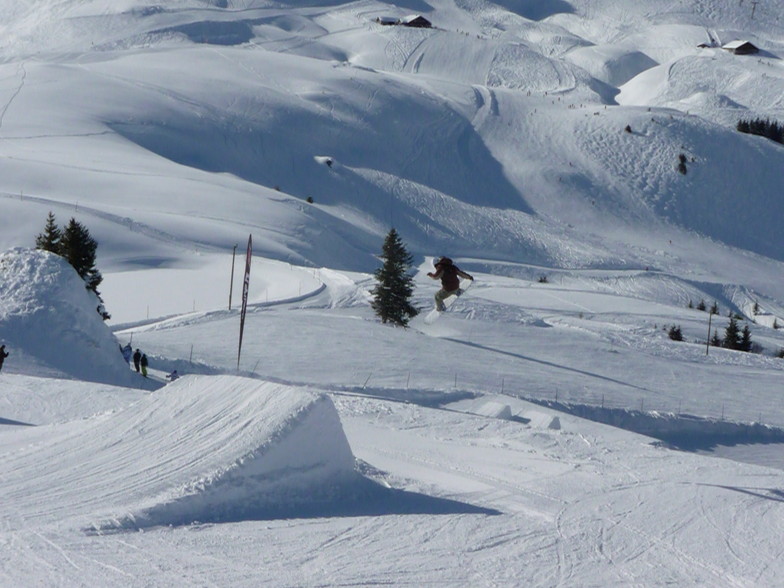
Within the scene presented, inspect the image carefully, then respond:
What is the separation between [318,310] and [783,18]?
367 ft

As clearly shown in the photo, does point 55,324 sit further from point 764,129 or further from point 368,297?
point 764,129

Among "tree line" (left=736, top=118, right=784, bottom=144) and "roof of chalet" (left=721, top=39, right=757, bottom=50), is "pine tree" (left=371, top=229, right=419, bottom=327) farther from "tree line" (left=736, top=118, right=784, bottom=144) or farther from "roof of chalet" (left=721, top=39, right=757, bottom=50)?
"roof of chalet" (left=721, top=39, right=757, bottom=50)

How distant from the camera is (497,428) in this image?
1638 centimetres

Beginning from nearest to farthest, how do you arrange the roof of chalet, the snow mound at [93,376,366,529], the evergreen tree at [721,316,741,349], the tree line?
the snow mound at [93,376,366,529]
the evergreen tree at [721,316,741,349]
the tree line
the roof of chalet

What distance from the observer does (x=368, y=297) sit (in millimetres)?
34812

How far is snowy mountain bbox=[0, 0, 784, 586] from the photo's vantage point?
30.6 feet

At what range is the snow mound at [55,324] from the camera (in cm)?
2053

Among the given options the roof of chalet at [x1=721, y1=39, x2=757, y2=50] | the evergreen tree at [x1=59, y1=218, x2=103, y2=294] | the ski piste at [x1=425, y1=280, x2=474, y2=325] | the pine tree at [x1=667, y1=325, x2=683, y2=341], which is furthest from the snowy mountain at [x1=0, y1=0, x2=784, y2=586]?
the roof of chalet at [x1=721, y1=39, x2=757, y2=50]

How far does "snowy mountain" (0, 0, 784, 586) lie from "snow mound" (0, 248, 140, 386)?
0.06 meters

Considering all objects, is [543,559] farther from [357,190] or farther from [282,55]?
[282,55]

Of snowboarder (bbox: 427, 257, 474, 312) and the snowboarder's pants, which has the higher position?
snowboarder (bbox: 427, 257, 474, 312)

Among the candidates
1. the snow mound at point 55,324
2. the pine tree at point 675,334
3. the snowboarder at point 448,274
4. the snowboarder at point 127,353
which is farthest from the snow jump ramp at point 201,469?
the pine tree at point 675,334

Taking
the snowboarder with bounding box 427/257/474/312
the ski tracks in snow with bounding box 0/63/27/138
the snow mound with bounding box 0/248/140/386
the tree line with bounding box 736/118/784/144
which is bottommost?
the snow mound with bounding box 0/248/140/386

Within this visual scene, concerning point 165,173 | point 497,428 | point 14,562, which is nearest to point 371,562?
point 14,562
